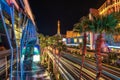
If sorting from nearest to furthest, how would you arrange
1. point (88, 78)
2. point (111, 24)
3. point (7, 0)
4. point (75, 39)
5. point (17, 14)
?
point (7, 0) → point (17, 14) → point (111, 24) → point (88, 78) → point (75, 39)

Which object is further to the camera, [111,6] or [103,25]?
[111,6]

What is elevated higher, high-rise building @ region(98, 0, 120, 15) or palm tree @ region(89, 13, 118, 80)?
high-rise building @ region(98, 0, 120, 15)

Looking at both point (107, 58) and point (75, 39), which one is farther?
point (75, 39)

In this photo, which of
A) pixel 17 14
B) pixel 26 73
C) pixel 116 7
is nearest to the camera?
pixel 17 14

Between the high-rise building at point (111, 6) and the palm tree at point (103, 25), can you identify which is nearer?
the palm tree at point (103, 25)

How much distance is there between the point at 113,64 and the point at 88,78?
18453 millimetres

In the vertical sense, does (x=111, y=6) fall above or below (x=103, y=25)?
above

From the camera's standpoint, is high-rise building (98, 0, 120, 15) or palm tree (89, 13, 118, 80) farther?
high-rise building (98, 0, 120, 15)

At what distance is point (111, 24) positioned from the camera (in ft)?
88.5

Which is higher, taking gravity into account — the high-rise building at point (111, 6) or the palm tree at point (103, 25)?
the high-rise building at point (111, 6)

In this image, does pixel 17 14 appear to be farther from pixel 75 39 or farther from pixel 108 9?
pixel 75 39

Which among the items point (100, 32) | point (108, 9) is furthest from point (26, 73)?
point (108, 9)

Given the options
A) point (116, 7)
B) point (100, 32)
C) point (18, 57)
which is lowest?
point (18, 57)

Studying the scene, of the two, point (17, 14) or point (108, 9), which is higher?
point (108, 9)
